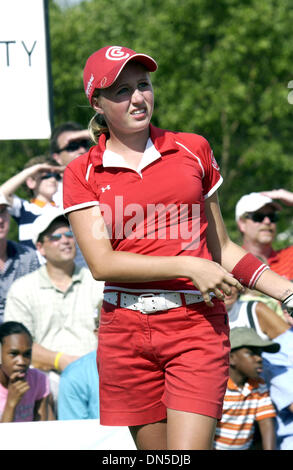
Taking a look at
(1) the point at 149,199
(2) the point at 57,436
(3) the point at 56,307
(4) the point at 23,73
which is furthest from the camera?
(3) the point at 56,307

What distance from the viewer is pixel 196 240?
309 cm

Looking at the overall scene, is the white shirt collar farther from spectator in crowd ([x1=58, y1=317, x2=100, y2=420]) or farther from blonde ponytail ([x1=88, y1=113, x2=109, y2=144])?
spectator in crowd ([x1=58, y1=317, x2=100, y2=420])

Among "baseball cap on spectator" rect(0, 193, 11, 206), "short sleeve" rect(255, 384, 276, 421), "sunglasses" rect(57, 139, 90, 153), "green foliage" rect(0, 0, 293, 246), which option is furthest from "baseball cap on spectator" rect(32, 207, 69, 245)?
"green foliage" rect(0, 0, 293, 246)

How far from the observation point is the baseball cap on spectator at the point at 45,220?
5.88m

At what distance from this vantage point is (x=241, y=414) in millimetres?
5230

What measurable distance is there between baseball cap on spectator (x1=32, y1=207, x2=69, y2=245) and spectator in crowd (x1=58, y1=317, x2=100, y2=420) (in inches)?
45.9

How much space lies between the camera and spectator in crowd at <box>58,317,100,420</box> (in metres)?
5.17

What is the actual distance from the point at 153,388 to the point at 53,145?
378 centimetres

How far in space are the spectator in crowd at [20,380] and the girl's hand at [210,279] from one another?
8.77 ft

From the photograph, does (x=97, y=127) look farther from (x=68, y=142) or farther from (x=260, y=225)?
(x=260, y=225)

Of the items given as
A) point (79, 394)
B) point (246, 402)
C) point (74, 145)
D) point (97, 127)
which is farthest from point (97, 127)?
point (74, 145)

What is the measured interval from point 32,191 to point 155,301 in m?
3.44

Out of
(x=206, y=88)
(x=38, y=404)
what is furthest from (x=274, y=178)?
(x=38, y=404)

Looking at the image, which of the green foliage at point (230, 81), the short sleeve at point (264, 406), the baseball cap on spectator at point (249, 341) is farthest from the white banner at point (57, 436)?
the green foliage at point (230, 81)
